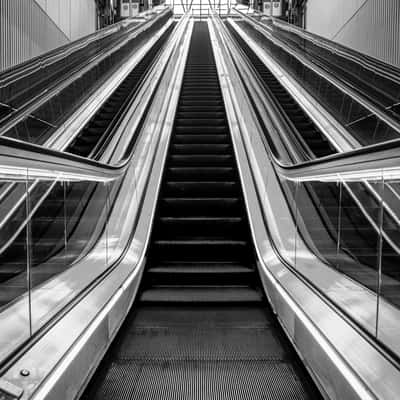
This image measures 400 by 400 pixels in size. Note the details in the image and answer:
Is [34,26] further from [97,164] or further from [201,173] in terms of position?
[97,164]

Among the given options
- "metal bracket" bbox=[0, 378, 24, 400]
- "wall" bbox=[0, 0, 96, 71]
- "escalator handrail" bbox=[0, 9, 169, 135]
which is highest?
"wall" bbox=[0, 0, 96, 71]

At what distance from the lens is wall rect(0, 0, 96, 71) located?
7910 mm

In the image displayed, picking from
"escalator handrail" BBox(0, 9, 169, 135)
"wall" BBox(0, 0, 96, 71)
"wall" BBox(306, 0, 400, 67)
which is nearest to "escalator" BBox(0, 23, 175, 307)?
"escalator handrail" BBox(0, 9, 169, 135)

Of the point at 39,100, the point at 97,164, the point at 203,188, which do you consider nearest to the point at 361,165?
the point at 97,164

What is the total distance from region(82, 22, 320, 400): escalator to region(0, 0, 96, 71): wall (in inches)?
153

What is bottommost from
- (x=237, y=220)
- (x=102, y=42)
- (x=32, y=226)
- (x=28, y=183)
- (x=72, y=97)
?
(x=237, y=220)

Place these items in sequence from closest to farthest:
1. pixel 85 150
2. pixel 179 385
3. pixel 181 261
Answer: pixel 179 385 → pixel 181 261 → pixel 85 150

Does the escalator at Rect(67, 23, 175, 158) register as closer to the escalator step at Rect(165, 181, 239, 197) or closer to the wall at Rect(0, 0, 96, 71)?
the escalator step at Rect(165, 181, 239, 197)

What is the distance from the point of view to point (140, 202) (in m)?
4.57

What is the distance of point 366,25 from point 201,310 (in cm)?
852

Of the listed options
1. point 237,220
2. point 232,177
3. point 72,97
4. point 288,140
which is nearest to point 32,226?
point 237,220

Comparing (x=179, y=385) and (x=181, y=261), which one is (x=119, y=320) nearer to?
(x=179, y=385)

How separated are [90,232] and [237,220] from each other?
5.27ft

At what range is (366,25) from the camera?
9.70 m
